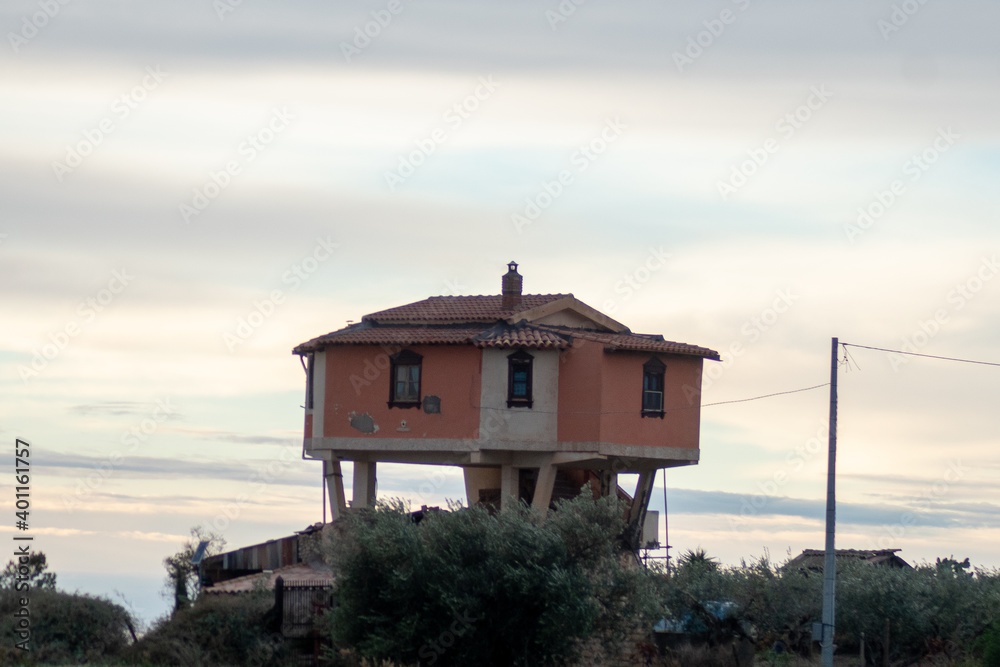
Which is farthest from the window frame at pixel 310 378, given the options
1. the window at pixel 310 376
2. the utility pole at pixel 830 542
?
the utility pole at pixel 830 542

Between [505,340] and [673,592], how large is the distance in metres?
8.30

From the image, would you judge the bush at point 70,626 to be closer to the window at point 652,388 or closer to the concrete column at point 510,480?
the concrete column at point 510,480

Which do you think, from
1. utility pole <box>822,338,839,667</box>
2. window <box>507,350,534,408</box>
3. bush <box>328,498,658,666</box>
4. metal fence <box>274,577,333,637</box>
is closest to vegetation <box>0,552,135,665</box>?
metal fence <box>274,577,333,637</box>

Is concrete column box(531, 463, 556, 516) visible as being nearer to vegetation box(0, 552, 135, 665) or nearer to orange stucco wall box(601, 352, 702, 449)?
orange stucco wall box(601, 352, 702, 449)

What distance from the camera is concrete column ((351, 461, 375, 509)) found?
124 feet

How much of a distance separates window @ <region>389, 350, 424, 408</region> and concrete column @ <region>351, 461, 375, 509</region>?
2319mm

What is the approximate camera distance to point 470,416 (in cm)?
3631

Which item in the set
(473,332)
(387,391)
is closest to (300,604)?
(387,391)

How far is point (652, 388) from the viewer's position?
37.4m

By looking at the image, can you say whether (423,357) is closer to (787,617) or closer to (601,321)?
(601,321)

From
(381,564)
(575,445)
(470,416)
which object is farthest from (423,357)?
(381,564)

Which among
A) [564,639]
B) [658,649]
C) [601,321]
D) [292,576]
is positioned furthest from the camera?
[601,321]

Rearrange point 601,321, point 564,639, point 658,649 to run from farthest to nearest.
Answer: point 601,321 < point 658,649 < point 564,639

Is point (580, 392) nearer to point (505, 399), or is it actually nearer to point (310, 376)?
point (505, 399)
